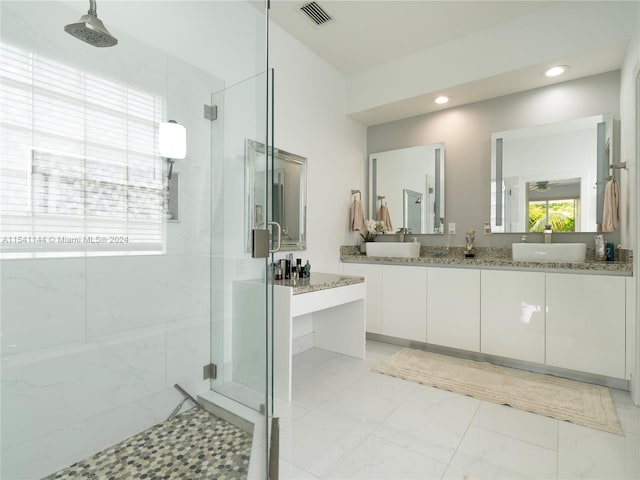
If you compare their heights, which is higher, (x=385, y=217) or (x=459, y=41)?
(x=459, y=41)

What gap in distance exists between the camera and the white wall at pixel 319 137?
9.65ft

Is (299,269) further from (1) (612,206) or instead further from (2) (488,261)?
(1) (612,206)

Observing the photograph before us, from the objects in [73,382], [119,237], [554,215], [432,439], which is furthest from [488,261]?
[73,382]

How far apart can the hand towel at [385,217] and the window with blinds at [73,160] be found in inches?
118

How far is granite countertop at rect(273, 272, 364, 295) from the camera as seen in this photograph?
90.9 inches

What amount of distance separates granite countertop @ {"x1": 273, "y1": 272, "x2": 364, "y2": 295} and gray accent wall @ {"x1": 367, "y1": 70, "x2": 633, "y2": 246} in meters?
1.35

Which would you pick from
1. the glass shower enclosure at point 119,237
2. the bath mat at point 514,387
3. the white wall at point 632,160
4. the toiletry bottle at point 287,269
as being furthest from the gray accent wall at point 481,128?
the glass shower enclosure at point 119,237

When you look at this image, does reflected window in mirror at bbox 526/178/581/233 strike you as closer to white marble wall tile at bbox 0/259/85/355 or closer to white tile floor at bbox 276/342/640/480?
white tile floor at bbox 276/342/640/480

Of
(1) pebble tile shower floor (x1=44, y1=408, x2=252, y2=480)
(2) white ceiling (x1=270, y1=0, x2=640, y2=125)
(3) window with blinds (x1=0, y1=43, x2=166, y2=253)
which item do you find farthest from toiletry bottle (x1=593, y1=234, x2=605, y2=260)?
(3) window with blinds (x1=0, y1=43, x2=166, y2=253)

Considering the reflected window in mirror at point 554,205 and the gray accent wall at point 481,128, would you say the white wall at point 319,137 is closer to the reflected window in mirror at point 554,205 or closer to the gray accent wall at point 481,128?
the gray accent wall at point 481,128

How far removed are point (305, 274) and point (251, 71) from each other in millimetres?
1728

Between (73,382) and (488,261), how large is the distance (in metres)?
2.83

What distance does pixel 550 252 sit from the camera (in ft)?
8.77

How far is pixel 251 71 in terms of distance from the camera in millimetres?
1478
